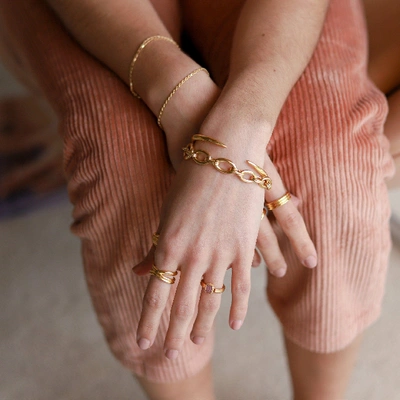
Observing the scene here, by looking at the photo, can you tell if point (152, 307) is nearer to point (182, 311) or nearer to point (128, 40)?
point (182, 311)

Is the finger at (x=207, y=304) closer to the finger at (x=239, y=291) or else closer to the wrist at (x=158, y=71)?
the finger at (x=239, y=291)

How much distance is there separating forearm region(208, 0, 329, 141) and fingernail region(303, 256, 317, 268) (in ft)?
0.52

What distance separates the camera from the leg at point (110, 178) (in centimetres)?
54

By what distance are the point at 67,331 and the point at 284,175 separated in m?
0.70

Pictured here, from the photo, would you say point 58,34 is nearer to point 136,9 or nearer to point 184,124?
point 136,9

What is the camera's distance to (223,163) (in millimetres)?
497

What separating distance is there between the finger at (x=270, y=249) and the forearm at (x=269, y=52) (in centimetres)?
12

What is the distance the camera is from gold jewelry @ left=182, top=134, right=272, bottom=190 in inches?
19.4

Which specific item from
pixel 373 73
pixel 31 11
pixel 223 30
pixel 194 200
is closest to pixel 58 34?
pixel 31 11

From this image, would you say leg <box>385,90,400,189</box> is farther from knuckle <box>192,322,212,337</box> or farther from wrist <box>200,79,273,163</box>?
knuckle <box>192,322,212,337</box>

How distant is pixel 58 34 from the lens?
0.65m

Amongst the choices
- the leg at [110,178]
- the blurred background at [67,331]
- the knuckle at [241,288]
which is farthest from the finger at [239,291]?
the blurred background at [67,331]

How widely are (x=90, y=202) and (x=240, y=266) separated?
20cm

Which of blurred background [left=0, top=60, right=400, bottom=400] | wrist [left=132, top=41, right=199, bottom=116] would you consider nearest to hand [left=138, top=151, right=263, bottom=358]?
wrist [left=132, top=41, right=199, bottom=116]
